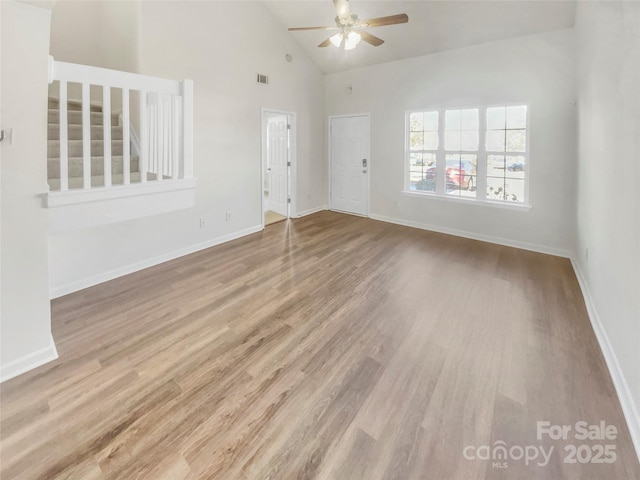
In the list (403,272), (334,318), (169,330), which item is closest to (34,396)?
(169,330)

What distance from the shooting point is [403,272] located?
368cm

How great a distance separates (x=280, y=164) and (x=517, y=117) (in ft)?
13.3

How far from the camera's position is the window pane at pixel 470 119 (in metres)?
4.77

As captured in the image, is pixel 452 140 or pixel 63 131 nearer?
pixel 63 131

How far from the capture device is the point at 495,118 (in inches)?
181

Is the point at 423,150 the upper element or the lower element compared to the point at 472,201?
upper

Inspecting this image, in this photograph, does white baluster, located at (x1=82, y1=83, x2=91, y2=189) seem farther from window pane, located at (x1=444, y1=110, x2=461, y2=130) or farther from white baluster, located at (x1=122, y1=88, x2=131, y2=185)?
window pane, located at (x1=444, y1=110, x2=461, y2=130)

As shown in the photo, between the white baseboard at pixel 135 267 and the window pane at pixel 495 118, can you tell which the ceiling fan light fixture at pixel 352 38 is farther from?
the white baseboard at pixel 135 267

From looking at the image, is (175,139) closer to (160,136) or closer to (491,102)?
(160,136)

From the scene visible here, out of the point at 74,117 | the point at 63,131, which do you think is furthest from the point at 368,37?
the point at 74,117

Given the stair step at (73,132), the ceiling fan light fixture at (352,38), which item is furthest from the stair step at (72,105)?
the ceiling fan light fixture at (352,38)

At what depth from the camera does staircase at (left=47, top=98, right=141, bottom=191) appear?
8.93 ft

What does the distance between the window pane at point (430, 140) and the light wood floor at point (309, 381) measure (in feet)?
8.61

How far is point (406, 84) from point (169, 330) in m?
5.18
